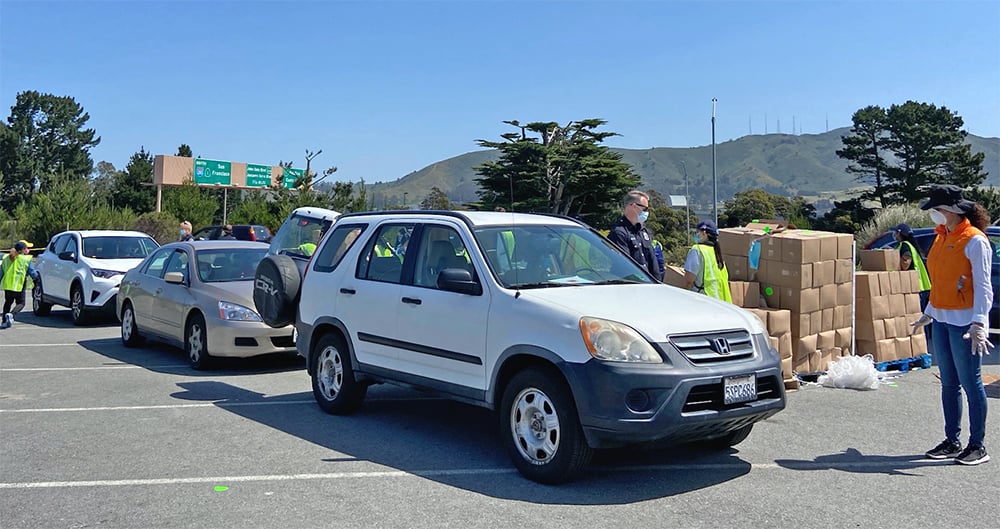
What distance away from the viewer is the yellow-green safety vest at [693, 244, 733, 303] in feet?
26.0

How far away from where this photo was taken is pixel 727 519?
15.5 feet

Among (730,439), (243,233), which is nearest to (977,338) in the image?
(730,439)

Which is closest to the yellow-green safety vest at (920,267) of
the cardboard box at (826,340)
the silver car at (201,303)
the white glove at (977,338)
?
the cardboard box at (826,340)

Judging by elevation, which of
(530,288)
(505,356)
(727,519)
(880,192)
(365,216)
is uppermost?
(880,192)

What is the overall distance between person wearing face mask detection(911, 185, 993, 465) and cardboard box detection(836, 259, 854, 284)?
285cm

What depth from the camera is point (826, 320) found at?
8930 millimetres

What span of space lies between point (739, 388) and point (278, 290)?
456 centimetres

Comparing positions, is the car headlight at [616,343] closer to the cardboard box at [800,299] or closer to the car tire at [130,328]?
the cardboard box at [800,299]

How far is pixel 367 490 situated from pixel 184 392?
158 inches

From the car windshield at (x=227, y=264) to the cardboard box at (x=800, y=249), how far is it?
634 cm

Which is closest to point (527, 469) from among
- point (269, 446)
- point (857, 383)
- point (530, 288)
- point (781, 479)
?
point (530, 288)

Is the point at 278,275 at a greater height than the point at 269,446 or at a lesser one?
greater

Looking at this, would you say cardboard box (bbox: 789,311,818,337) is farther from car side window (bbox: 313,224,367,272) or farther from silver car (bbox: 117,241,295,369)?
silver car (bbox: 117,241,295,369)

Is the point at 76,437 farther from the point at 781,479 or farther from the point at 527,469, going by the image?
the point at 781,479
